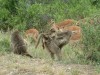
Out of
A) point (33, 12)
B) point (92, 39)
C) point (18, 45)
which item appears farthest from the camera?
point (33, 12)

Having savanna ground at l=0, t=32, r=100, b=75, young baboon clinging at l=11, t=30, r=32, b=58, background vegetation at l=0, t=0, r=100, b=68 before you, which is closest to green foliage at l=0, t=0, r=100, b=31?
background vegetation at l=0, t=0, r=100, b=68

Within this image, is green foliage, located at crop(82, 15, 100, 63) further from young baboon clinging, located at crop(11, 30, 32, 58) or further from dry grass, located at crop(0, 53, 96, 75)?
young baboon clinging, located at crop(11, 30, 32, 58)

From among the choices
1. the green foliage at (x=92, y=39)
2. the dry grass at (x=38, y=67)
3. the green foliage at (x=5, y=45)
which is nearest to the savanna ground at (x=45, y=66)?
the dry grass at (x=38, y=67)

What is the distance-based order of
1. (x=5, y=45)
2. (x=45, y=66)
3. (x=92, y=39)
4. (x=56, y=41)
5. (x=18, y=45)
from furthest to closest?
1. (x=5, y=45)
2. (x=18, y=45)
3. (x=56, y=41)
4. (x=92, y=39)
5. (x=45, y=66)

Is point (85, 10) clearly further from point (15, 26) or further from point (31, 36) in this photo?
point (31, 36)

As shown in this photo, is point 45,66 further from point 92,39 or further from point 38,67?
point 92,39

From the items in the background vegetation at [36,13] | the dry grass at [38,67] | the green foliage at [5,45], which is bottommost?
the dry grass at [38,67]

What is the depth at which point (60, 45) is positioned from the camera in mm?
9609

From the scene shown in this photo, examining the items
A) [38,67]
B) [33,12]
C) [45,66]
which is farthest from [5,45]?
[33,12]

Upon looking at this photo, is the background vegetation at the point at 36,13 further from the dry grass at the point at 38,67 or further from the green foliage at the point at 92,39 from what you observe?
the dry grass at the point at 38,67

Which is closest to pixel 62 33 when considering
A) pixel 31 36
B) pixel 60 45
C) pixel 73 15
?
pixel 60 45

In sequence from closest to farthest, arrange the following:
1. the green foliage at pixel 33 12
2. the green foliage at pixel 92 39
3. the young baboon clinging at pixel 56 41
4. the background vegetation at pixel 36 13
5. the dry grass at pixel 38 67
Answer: the dry grass at pixel 38 67, the green foliage at pixel 92 39, the young baboon clinging at pixel 56 41, the background vegetation at pixel 36 13, the green foliage at pixel 33 12

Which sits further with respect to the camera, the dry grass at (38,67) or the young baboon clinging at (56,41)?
the young baboon clinging at (56,41)

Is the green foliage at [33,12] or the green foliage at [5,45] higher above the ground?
the green foliage at [33,12]
